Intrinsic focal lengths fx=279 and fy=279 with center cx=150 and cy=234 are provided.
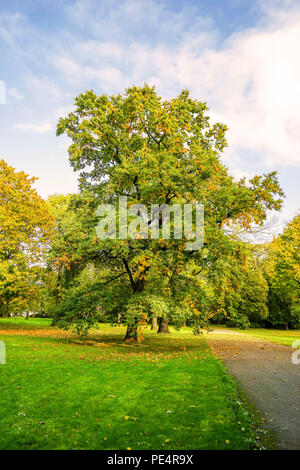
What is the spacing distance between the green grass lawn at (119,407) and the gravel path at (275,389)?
0.49m

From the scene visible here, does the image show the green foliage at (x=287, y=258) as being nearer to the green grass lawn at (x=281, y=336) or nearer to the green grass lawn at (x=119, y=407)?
the green grass lawn at (x=281, y=336)

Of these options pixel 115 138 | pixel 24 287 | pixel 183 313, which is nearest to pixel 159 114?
pixel 115 138

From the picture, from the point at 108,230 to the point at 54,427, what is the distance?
10.4m

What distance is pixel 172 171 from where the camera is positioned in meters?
14.2

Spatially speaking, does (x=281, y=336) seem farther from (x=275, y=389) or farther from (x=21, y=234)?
(x=21, y=234)

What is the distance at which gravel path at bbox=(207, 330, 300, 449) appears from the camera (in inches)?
218

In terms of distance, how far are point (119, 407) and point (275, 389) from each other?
4.92m

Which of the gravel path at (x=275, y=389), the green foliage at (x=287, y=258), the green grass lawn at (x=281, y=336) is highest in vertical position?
the green foliage at (x=287, y=258)

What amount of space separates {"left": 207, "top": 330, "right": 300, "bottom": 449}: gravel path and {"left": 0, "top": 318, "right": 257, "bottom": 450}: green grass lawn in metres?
0.49

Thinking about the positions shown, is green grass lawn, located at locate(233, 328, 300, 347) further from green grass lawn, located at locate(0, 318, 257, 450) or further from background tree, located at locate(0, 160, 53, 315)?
background tree, located at locate(0, 160, 53, 315)

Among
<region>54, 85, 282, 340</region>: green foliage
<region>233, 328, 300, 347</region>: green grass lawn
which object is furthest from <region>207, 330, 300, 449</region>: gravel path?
<region>233, 328, 300, 347</region>: green grass lawn

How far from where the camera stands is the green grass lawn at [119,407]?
5055 millimetres

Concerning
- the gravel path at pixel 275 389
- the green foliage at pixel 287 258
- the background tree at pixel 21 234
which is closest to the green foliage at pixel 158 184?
the gravel path at pixel 275 389

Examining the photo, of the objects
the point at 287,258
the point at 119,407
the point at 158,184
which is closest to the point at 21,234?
the point at 158,184
